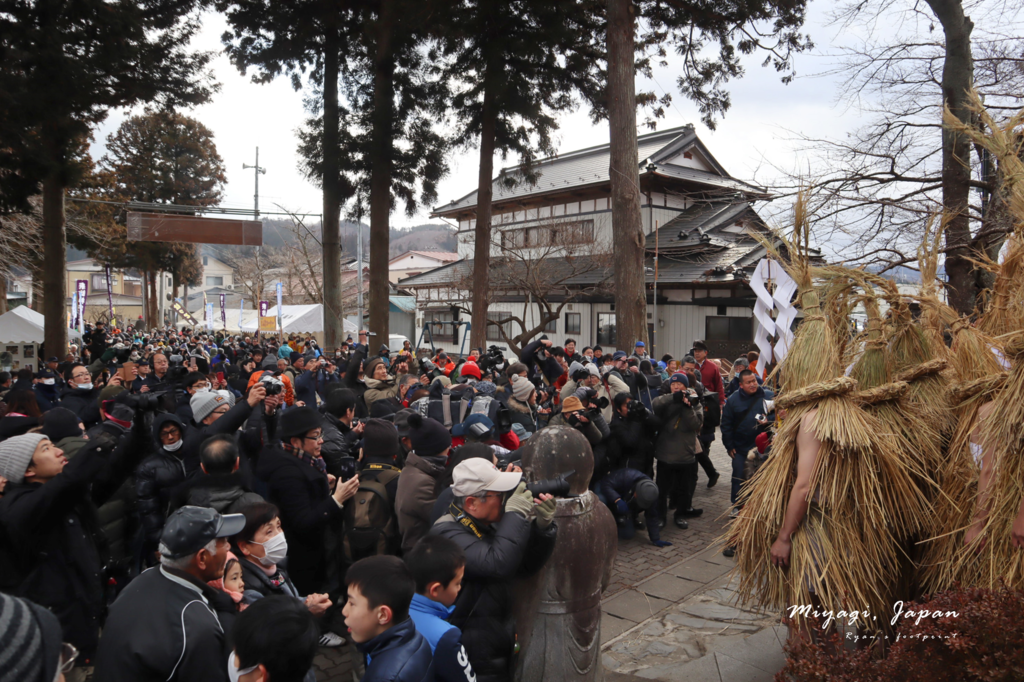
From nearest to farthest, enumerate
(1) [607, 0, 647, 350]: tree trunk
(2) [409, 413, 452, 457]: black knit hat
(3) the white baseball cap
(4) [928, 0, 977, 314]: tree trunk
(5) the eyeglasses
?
(5) the eyeglasses → (3) the white baseball cap → (2) [409, 413, 452, 457]: black knit hat → (4) [928, 0, 977, 314]: tree trunk → (1) [607, 0, 647, 350]: tree trunk

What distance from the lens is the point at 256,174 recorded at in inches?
1331

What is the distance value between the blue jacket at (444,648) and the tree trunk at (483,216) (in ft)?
37.2

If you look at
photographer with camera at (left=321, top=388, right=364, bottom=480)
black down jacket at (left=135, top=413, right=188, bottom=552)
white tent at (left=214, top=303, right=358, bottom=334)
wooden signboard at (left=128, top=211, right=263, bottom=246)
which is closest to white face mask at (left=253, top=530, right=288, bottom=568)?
black down jacket at (left=135, top=413, right=188, bottom=552)

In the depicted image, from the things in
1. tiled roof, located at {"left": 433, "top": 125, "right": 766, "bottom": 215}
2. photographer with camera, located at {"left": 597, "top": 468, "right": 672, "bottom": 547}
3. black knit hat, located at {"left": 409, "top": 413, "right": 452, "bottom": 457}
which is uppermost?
tiled roof, located at {"left": 433, "top": 125, "right": 766, "bottom": 215}

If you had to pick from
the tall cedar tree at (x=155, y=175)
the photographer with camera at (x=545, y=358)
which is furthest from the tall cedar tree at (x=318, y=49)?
the tall cedar tree at (x=155, y=175)

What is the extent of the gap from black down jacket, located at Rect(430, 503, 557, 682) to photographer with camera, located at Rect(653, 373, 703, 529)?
4.00m

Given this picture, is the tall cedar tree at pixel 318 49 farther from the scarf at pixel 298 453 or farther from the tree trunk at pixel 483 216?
the scarf at pixel 298 453

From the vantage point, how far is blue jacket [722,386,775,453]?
6191 millimetres

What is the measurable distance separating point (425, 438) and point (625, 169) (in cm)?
703

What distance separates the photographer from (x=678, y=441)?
254 inches

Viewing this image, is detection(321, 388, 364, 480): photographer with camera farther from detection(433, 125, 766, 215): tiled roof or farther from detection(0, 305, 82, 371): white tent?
detection(433, 125, 766, 215): tiled roof

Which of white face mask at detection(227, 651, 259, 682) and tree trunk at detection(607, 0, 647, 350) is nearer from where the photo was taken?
white face mask at detection(227, 651, 259, 682)

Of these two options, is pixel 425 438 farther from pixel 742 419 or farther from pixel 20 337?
pixel 20 337

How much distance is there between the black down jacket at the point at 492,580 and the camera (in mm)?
2426
